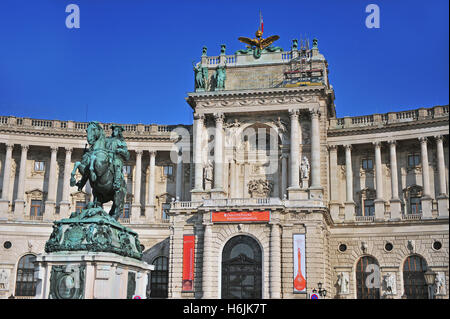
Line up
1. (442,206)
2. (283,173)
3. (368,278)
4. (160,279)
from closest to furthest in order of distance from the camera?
(442,206) → (368,278) → (283,173) → (160,279)

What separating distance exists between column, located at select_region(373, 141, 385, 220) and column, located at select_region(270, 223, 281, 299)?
1144 cm

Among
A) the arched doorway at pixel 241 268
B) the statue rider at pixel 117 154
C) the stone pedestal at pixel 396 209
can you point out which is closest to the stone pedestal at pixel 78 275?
the statue rider at pixel 117 154

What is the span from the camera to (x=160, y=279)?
55.5m

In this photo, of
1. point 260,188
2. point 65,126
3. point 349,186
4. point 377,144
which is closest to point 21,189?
point 65,126

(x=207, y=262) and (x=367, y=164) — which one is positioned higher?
(x=367, y=164)

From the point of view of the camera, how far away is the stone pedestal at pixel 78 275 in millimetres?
17719

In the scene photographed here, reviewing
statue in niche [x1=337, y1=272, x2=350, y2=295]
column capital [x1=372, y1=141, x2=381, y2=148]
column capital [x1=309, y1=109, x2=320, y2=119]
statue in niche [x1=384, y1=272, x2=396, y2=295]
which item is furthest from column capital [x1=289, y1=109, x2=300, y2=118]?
statue in niche [x1=384, y1=272, x2=396, y2=295]

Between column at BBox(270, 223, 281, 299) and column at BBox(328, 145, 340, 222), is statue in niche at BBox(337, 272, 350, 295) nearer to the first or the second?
column at BBox(328, 145, 340, 222)

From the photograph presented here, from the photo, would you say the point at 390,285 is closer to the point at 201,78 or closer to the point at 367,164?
the point at 367,164

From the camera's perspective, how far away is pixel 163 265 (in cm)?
5597

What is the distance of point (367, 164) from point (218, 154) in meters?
14.8
